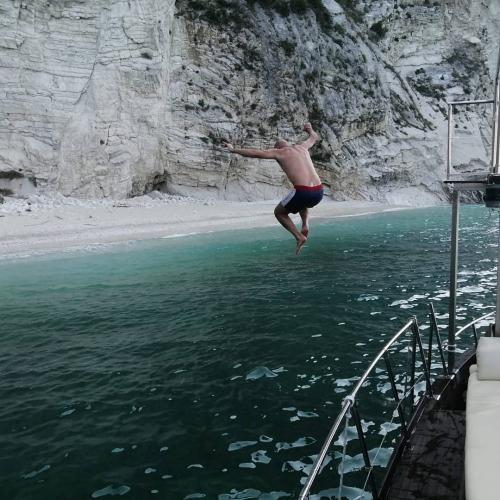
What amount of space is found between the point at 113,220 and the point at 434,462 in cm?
2735

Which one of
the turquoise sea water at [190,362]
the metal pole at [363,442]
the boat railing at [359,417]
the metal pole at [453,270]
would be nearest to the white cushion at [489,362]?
the boat railing at [359,417]

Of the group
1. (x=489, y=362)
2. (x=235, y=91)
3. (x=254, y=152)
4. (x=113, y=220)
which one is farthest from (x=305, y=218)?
(x=235, y=91)

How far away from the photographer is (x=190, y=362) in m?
9.06

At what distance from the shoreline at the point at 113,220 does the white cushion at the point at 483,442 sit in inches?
835

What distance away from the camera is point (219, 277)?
17219 millimetres

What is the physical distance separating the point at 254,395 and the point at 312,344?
2587 millimetres

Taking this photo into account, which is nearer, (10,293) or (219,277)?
(10,293)

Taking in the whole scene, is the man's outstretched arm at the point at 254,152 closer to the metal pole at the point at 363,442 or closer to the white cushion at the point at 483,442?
the metal pole at the point at 363,442

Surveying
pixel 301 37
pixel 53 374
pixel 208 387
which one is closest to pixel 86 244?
pixel 53 374

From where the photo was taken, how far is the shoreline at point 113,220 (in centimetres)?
2417

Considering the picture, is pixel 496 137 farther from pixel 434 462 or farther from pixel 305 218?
pixel 434 462

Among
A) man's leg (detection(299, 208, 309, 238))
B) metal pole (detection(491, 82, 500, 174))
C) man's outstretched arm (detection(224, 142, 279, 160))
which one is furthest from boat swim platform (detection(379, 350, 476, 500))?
man's outstretched arm (detection(224, 142, 279, 160))

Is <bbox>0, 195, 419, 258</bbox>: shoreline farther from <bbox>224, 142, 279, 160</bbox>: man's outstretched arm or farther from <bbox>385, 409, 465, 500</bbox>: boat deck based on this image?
<bbox>385, 409, 465, 500</bbox>: boat deck

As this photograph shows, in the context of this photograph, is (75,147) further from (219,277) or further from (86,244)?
(219,277)
